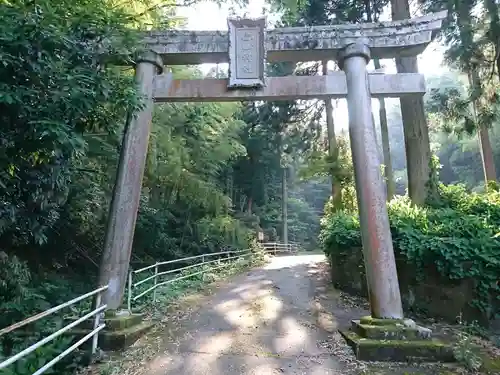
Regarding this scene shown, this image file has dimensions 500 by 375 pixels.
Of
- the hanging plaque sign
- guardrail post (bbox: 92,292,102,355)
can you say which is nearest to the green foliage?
guardrail post (bbox: 92,292,102,355)

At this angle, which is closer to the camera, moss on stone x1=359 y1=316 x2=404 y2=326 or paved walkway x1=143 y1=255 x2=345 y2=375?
paved walkway x1=143 y1=255 x2=345 y2=375

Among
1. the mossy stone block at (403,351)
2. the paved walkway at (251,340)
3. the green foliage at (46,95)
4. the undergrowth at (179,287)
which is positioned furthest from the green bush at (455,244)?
the green foliage at (46,95)

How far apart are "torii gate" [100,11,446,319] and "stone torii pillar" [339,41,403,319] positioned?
1 centimetres

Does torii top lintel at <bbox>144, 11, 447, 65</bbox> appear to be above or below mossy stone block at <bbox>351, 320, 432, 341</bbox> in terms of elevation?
above

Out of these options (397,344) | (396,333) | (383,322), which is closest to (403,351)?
(397,344)

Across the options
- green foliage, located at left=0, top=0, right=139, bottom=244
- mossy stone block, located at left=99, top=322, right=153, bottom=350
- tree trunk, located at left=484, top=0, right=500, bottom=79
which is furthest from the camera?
tree trunk, located at left=484, top=0, right=500, bottom=79

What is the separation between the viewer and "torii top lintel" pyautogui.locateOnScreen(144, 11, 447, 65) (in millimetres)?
5789

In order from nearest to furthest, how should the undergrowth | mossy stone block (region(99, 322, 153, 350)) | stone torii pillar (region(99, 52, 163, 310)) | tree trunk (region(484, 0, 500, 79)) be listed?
1. mossy stone block (region(99, 322, 153, 350))
2. stone torii pillar (region(99, 52, 163, 310))
3. the undergrowth
4. tree trunk (region(484, 0, 500, 79))

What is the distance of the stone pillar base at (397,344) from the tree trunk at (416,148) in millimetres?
4625

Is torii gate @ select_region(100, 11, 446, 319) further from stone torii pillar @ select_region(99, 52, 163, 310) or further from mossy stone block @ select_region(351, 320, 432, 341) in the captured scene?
mossy stone block @ select_region(351, 320, 432, 341)

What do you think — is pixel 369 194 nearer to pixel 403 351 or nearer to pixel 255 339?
pixel 403 351

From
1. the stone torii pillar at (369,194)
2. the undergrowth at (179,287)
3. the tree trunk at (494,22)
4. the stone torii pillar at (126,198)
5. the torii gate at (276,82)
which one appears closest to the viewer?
the stone torii pillar at (369,194)

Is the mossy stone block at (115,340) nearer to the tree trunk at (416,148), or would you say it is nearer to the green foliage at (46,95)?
the green foliage at (46,95)

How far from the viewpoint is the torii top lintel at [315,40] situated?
228 inches
